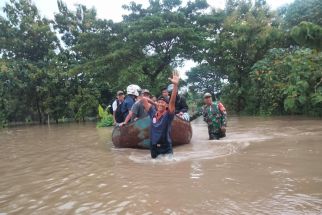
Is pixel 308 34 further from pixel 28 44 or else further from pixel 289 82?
pixel 28 44

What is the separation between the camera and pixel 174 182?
4871 mm

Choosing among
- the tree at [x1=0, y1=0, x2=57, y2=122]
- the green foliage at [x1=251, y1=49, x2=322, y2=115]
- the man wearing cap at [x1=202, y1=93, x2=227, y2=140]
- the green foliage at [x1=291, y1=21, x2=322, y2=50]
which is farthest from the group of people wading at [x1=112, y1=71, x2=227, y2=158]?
the tree at [x1=0, y1=0, x2=57, y2=122]

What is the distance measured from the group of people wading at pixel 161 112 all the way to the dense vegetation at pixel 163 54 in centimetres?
684

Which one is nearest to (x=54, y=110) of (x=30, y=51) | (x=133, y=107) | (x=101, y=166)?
(x=30, y=51)

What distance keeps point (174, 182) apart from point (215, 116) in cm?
440

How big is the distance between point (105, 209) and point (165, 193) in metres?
0.78

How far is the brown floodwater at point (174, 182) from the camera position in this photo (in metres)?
3.83

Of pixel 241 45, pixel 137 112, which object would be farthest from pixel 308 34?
pixel 137 112

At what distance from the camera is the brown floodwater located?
3.83 meters

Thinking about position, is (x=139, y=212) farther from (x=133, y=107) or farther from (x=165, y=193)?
(x=133, y=107)

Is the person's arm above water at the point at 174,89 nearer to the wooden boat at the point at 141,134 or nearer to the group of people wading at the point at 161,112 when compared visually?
the group of people wading at the point at 161,112

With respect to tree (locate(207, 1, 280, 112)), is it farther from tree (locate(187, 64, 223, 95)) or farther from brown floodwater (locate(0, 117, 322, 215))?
brown floodwater (locate(0, 117, 322, 215))

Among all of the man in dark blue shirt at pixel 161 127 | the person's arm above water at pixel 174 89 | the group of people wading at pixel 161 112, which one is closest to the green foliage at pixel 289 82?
the group of people wading at pixel 161 112

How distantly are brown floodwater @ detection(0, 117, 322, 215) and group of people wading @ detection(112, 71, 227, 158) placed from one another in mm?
378
